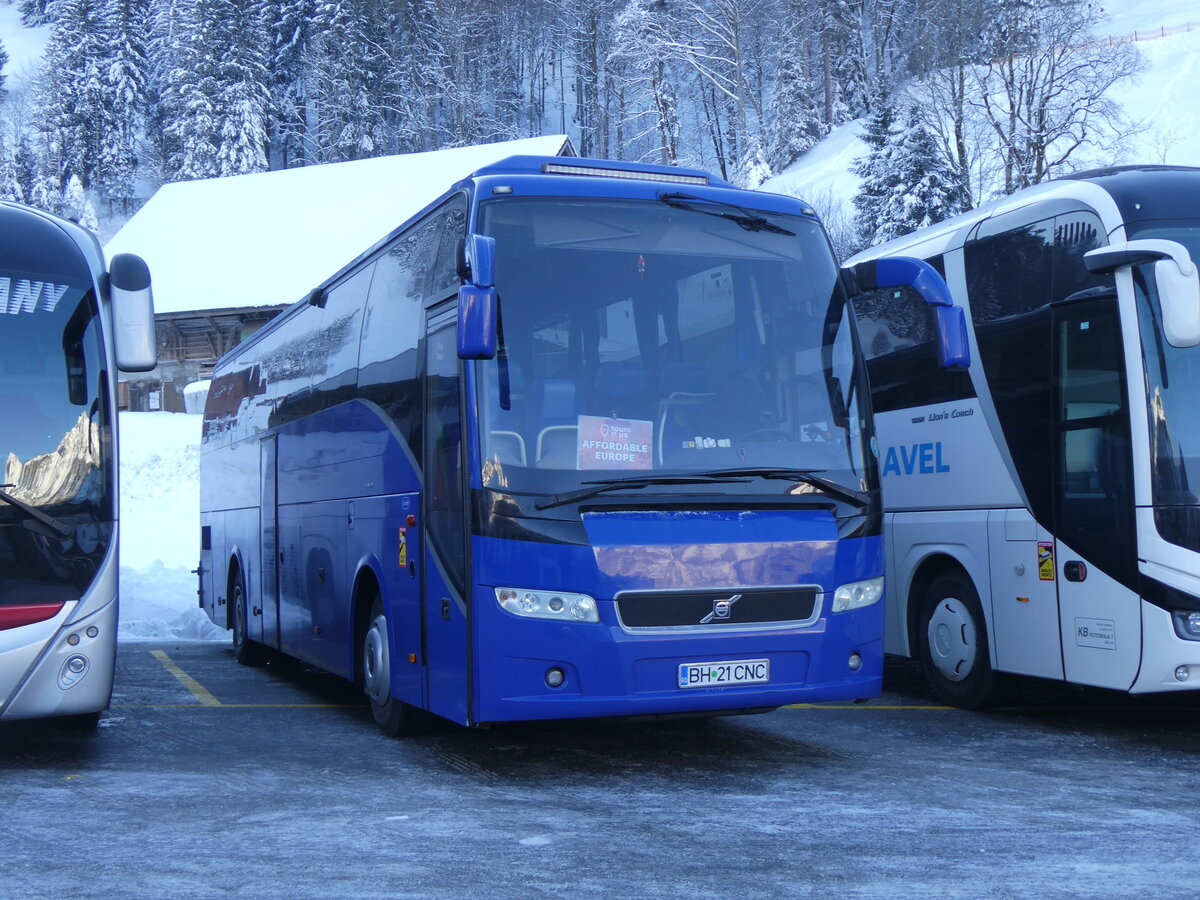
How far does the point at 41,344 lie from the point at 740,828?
453cm

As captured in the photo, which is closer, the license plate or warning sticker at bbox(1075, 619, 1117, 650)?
the license plate

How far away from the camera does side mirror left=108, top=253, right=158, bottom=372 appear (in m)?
7.75

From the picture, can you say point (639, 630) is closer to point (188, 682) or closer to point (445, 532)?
point (445, 532)

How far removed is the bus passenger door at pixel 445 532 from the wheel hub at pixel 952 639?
3972 millimetres

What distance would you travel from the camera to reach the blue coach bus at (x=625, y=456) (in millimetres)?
6770

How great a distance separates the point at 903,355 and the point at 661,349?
151 inches

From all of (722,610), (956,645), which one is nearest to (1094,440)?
(956,645)

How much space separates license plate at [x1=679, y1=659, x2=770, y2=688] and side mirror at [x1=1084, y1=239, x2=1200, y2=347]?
8.86 ft

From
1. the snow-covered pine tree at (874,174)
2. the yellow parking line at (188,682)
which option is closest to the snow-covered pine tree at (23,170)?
the snow-covered pine tree at (874,174)

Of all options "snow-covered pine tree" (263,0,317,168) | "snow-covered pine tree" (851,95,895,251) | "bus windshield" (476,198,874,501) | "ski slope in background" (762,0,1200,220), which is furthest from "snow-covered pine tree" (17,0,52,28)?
"bus windshield" (476,198,874,501)

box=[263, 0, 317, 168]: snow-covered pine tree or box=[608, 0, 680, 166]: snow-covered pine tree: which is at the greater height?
box=[263, 0, 317, 168]: snow-covered pine tree

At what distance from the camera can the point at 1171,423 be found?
7625 mm

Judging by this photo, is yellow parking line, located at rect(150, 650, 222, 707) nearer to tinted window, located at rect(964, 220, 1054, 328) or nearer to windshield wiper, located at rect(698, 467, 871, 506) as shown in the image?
windshield wiper, located at rect(698, 467, 871, 506)

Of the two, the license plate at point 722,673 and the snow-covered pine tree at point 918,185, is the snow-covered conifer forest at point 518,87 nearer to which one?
the snow-covered pine tree at point 918,185
